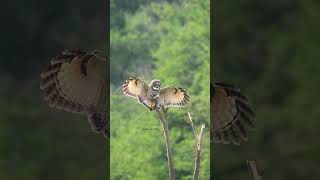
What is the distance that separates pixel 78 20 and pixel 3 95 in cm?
46

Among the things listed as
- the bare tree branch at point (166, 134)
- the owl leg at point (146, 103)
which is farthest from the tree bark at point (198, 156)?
the owl leg at point (146, 103)

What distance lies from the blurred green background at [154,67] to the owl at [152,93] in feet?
0.07

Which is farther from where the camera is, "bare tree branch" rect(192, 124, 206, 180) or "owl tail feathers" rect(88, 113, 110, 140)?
"owl tail feathers" rect(88, 113, 110, 140)

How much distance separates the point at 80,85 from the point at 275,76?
862 millimetres

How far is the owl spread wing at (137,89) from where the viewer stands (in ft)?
6.52

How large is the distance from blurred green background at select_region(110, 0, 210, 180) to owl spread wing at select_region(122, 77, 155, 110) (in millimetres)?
21

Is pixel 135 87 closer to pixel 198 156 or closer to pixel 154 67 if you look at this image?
pixel 154 67

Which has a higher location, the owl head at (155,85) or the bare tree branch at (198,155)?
the owl head at (155,85)

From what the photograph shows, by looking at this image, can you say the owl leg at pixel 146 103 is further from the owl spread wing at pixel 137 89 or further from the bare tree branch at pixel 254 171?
the bare tree branch at pixel 254 171

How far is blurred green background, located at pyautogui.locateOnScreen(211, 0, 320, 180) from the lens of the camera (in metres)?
2.04

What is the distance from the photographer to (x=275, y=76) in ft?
6.73

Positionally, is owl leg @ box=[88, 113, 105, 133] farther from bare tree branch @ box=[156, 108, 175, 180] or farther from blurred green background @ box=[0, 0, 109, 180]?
bare tree branch @ box=[156, 108, 175, 180]

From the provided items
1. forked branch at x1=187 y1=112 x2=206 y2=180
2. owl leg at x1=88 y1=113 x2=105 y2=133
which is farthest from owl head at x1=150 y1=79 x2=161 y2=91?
owl leg at x1=88 y1=113 x2=105 y2=133

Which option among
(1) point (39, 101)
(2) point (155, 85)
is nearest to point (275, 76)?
(2) point (155, 85)
